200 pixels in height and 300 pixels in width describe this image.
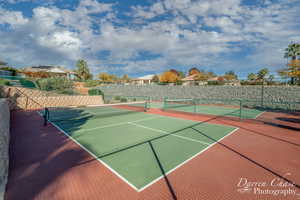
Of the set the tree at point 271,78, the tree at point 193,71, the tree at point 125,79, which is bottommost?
the tree at point 271,78

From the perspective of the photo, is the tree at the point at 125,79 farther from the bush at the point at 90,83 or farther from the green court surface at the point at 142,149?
the green court surface at the point at 142,149

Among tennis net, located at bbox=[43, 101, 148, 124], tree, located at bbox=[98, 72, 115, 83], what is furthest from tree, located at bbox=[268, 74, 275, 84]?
tree, located at bbox=[98, 72, 115, 83]

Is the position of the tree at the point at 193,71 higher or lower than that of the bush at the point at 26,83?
higher

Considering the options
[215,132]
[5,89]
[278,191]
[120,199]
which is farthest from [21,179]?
[5,89]

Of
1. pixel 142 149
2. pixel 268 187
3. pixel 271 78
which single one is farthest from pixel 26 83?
pixel 271 78

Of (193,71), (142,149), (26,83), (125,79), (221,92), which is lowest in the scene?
(142,149)

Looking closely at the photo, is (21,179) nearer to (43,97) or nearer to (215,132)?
(215,132)

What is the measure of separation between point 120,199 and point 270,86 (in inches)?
759

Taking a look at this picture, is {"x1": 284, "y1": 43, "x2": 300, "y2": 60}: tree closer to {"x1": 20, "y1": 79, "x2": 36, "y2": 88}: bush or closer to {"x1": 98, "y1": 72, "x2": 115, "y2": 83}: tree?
{"x1": 20, "y1": 79, "x2": 36, "y2": 88}: bush

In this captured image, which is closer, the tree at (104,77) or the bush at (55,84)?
the bush at (55,84)

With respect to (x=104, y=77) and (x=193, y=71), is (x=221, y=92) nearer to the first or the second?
(x=104, y=77)

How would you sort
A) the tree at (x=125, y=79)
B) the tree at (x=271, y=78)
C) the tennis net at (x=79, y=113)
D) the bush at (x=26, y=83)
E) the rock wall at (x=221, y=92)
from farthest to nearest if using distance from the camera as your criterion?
1. the tree at (x=125, y=79)
2. the bush at (x=26, y=83)
3. the rock wall at (x=221, y=92)
4. the tree at (x=271, y=78)
5. the tennis net at (x=79, y=113)

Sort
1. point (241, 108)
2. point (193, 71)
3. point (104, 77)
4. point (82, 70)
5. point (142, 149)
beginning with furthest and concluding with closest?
point (193, 71)
point (104, 77)
point (82, 70)
point (241, 108)
point (142, 149)

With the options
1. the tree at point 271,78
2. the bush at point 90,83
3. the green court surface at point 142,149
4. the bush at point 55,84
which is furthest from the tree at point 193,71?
the green court surface at point 142,149
